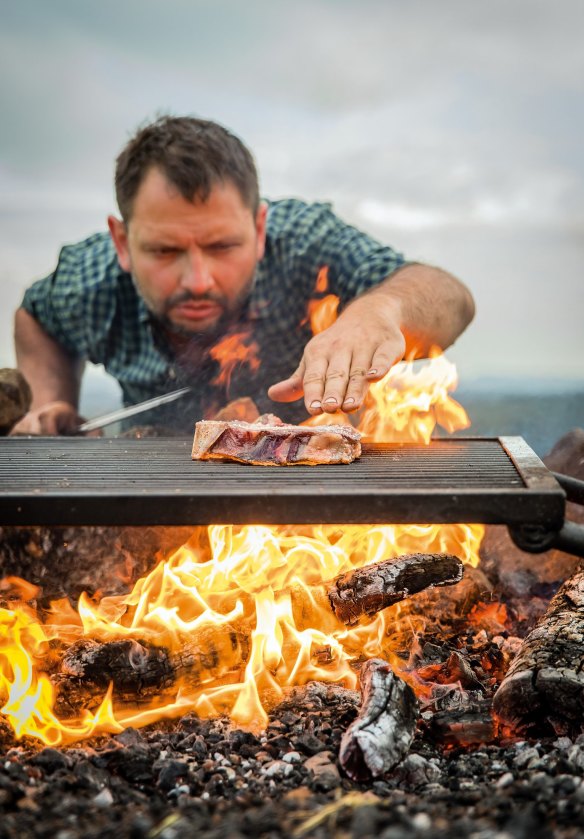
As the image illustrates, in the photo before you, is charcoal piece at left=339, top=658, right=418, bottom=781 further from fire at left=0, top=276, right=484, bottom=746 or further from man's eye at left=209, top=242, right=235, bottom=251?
man's eye at left=209, top=242, right=235, bottom=251

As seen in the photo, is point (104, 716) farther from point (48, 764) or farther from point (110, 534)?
point (110, 534)

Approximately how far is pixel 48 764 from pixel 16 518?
2.94ft

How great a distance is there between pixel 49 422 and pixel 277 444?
10.6 feet

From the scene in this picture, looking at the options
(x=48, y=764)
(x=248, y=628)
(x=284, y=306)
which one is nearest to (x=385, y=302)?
(x=284, y=306)

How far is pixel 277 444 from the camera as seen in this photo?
3443 millimetres

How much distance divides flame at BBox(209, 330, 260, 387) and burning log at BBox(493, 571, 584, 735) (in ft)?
14.2

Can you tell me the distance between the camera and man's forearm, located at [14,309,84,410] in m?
7.62

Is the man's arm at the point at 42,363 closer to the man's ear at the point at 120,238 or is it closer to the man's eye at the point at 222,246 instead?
the man's ear at the point at 120,238

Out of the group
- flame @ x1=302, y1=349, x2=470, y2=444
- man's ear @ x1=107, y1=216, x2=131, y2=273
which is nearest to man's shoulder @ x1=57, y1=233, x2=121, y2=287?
man's ear @ x1=107, y1=216, x2=131, y2=273

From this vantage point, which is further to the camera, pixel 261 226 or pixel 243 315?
pixel 243 315

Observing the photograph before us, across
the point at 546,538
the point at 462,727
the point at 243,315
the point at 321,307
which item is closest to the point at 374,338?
the point at 546,538

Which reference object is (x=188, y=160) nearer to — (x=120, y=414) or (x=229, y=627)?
(x=120, y=414)

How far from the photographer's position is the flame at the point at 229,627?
10.4 feet

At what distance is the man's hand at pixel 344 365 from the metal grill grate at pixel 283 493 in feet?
1.33
